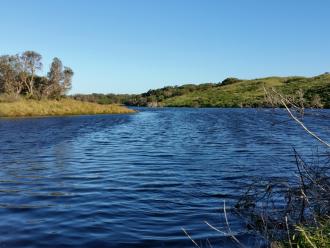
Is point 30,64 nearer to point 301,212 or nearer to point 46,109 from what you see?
point 46,109

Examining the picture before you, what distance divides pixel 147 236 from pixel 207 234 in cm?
108

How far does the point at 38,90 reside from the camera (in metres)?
81.8

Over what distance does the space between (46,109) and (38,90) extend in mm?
21724

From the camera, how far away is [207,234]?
8.03m

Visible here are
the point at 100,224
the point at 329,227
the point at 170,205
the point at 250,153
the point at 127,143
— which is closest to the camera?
the point at 329,227

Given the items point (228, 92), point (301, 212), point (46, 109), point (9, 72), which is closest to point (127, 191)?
point (301, 212)

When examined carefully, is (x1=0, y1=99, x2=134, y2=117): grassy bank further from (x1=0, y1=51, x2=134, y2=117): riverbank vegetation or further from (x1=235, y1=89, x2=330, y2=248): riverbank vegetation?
(x1=235, y1=89, x2=330, y2=248): riverbank vegetation

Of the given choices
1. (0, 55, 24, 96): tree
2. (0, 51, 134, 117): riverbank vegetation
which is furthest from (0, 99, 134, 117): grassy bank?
(0, 55, 24, 96): tree

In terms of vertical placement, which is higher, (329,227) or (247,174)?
(329,227)

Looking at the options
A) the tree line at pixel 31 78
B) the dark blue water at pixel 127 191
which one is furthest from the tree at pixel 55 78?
the dark blue water at pixel 127 191

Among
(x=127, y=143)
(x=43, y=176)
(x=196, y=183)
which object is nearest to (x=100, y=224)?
(x=196, y=183)

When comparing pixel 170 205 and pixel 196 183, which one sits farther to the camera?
pixel 196 183

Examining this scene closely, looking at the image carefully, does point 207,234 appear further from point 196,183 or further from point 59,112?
point 59,112

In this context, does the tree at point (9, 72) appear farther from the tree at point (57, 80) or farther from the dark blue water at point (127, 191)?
the dark blue water at point (127, 191)
